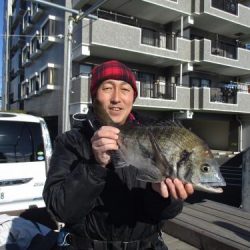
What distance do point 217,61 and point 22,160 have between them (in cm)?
1729

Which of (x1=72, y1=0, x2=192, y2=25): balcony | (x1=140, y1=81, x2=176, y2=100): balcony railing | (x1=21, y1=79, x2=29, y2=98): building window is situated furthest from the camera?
(x1=21, y1=79, x2=29, y2=98): building window

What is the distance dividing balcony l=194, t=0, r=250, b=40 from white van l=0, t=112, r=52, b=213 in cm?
1641

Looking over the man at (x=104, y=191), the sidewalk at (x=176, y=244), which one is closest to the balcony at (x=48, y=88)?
the sidewalk at (x=176, y=244)

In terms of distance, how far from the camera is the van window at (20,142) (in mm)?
5410

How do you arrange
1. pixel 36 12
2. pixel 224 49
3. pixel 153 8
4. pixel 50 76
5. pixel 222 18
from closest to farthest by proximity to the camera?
pixel 153 8 → pixel 50 76 → pixel 222 18 → pixel 224 49 → pixel 36 12

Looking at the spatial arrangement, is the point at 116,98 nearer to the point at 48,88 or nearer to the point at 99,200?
the point at 99,200

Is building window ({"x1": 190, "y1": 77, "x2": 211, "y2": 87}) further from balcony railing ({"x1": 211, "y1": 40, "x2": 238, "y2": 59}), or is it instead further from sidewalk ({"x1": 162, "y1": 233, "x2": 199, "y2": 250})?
sidewalk ({"x1": 162, "y1": 233, "x2": 199, "y2": 250})

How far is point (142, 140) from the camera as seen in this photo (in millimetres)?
1762

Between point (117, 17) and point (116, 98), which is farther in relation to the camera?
point (117, 17)

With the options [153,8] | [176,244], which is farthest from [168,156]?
[153,8]

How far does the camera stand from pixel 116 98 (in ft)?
7.05

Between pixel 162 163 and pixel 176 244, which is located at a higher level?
pixel 162 163

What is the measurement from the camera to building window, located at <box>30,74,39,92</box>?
23539 millimetres

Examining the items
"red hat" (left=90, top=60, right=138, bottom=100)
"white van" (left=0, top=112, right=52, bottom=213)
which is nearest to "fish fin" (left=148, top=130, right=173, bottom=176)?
"red hat" (left=90, top=60, right=138, bottom=100)
